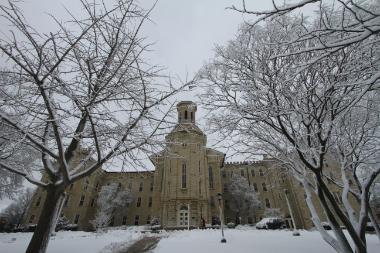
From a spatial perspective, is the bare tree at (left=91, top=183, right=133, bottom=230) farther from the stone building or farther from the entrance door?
the entrance door

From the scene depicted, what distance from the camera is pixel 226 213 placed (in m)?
36.5

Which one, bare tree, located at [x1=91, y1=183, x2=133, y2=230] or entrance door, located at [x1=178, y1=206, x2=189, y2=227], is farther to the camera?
bare tree, located at [x1=91, y1=183, x2=133, y2=230]

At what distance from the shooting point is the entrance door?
86.2 feet

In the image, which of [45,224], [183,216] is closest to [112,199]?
[183,216]

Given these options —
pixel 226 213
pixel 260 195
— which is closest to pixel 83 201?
pixel 226 213

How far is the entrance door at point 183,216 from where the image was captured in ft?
86.2

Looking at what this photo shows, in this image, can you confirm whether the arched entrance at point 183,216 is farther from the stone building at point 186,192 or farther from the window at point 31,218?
the window at point 31,218

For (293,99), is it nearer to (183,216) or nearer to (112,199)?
(183,216)

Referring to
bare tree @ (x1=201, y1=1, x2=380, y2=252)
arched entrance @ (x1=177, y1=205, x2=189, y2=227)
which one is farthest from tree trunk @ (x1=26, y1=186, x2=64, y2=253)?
arched entrance @ (x1=177, y1=205, x2=189, y2=227)

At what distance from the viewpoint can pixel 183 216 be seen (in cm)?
2673

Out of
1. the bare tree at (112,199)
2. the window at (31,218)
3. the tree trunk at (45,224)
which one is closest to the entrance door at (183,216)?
the bare tree at (112,199)

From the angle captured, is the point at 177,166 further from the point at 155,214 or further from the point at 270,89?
the point at 270,89

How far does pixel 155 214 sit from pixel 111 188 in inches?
414

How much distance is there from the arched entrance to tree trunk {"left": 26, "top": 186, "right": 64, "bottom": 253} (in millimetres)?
23769
